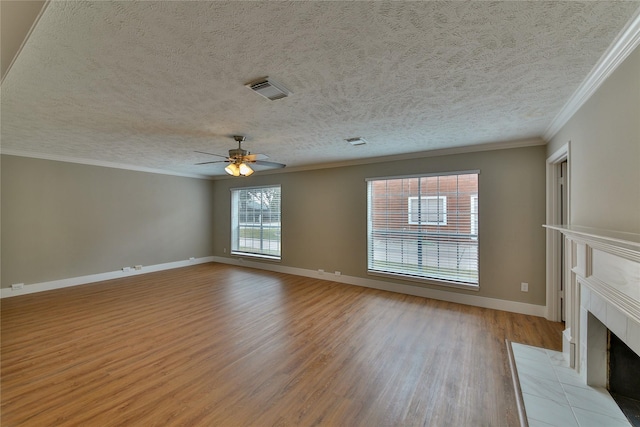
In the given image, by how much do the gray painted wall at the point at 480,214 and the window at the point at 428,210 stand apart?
515mm

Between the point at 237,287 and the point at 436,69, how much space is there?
4814 millimetres

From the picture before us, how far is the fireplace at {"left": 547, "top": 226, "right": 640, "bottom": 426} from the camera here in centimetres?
144

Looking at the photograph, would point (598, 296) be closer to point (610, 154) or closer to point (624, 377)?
point (624, 377)

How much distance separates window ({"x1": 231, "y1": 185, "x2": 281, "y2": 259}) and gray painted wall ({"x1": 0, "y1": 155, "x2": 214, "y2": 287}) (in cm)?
113

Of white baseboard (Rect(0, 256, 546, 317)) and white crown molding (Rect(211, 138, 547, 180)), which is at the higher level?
white crown molding (Rect(211, 138, 547, 180))

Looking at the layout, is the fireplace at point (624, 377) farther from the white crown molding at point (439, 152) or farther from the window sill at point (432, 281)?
the white crown molding at point (439, 152)

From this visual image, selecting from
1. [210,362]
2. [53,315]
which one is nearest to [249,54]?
[210,362]

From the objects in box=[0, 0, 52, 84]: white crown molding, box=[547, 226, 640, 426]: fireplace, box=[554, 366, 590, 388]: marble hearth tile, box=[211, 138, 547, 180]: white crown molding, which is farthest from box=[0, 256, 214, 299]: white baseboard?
box=[547, 226, 640, 426]: fireplace

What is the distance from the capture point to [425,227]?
4.64m

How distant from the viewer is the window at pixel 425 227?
4305 millimetres

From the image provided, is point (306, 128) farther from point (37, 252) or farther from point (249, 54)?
point (37, 252)

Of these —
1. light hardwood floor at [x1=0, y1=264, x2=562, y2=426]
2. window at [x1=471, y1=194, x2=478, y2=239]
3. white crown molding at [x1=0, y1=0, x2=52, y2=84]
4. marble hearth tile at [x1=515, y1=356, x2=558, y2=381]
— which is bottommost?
light hardwood floor at [x1=0, y1=264, x2=562, y2=426]

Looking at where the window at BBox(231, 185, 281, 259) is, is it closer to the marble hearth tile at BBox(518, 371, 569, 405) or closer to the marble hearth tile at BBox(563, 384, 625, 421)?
the marble hearth tile at BBox(518, 371, 569, 405)

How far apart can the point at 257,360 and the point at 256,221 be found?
4.91m
